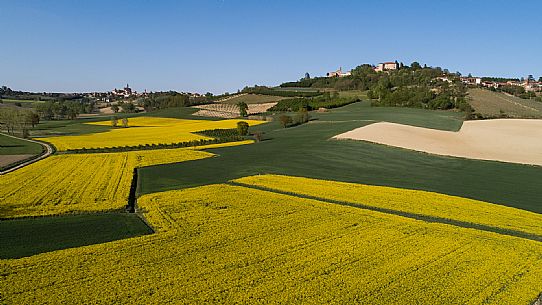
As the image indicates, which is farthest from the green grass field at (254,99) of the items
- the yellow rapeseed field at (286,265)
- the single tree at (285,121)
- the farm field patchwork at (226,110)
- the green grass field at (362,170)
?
the yellow rapeseed field at (286,265)

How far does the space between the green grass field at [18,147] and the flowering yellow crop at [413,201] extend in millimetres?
39985

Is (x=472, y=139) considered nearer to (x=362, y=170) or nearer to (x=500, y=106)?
(x=362, y=170)

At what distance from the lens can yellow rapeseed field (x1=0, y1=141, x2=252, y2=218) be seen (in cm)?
3384

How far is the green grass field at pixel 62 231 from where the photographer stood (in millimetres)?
24594

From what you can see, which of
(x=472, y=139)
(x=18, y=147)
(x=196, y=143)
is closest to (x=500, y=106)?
(x=472, y=139)

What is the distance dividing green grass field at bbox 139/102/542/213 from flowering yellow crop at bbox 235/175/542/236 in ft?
7.90

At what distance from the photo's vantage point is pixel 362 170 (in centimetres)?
5131

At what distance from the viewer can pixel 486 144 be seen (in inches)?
2832

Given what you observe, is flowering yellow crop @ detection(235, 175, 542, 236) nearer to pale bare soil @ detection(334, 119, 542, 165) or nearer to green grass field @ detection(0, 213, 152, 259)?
green grass field @ detection(0, 213, 152, 259)

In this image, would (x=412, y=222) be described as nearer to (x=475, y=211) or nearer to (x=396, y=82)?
(x=475, y=211)

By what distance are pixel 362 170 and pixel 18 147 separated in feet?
191

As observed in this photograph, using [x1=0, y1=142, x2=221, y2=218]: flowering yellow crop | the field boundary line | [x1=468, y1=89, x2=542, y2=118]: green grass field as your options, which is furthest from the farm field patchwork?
the field boundary line

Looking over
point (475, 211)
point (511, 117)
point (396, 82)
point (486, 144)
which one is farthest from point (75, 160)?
point (396, 82)

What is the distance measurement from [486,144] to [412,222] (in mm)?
49257
